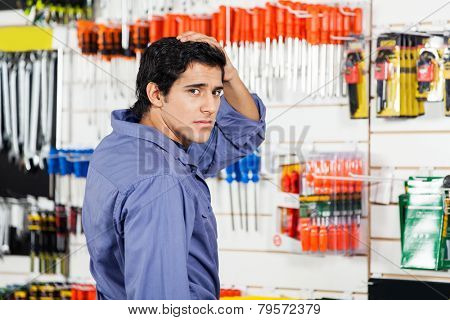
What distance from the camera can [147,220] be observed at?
72.7 inches

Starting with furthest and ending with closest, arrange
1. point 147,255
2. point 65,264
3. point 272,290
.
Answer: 1. point 65,264
2. point 272,290
3. point 147,255

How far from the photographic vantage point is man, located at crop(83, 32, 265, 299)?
1.85 meters

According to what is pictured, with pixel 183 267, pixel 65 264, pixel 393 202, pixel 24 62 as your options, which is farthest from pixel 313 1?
pixel 183 267

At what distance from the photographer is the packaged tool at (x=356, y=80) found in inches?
154

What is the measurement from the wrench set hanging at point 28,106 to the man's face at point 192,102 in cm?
266

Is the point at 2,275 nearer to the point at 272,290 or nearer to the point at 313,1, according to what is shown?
the point at 272,290

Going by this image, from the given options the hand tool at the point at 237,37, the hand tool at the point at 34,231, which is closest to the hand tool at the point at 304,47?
the hand tool at the point at 237,37

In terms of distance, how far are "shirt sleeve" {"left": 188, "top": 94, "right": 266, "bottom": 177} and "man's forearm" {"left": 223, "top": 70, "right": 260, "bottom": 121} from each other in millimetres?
16

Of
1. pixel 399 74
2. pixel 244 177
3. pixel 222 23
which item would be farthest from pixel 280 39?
pixel 244 177

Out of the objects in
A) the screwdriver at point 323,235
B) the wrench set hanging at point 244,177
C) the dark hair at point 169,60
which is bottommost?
the screwdriver at point 323,235

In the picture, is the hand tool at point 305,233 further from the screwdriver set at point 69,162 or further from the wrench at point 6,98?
the wrench at point 6,98

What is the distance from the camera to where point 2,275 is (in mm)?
4910

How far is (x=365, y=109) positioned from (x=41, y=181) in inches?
86.4

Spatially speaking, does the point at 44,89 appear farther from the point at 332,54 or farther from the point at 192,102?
the point at 192,102
